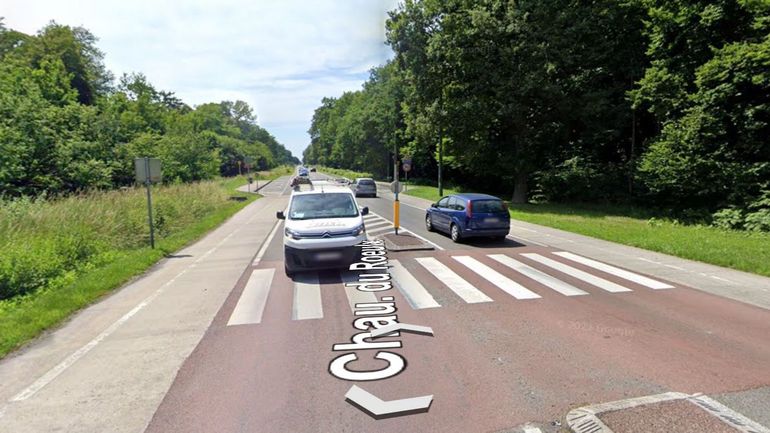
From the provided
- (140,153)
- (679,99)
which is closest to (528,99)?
(679,99)

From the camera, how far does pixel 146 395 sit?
4.40m

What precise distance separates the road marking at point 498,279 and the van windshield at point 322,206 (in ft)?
10.3

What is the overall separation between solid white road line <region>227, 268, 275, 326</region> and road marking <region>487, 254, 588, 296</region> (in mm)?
5509

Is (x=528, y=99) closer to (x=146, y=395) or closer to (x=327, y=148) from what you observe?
(x=146, y=395)

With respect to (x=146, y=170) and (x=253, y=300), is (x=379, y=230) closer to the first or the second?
(x=146, y=170)

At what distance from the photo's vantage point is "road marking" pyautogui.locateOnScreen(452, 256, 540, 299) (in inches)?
311

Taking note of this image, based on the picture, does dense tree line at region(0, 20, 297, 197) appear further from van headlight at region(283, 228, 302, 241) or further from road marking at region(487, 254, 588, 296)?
road marking at region(487, 254, 588, 296)

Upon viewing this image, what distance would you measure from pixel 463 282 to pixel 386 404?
16.5 ft

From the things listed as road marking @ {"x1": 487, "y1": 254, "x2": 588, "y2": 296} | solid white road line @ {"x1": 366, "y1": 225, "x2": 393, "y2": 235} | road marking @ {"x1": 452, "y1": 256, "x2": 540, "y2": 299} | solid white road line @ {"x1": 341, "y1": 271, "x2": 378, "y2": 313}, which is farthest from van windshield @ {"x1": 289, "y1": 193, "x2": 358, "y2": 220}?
solid white road line @ {"x1": 366, "y1": 225, "x2": 393, "y2": 235}

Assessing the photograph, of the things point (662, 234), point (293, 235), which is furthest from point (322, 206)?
point (662, 234)

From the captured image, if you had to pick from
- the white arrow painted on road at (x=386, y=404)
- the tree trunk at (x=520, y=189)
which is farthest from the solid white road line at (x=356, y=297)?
the tree trunk at (x=520, y=189)

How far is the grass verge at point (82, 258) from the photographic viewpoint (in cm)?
694

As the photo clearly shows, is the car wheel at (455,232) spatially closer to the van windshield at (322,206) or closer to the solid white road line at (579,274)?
the solid white road line at (579,274)

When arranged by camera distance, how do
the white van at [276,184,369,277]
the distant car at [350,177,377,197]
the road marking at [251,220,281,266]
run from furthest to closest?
the distant car at [350,177,377,197], the road marking at [251,220,281,266], the white van at [276,184,369,277]
